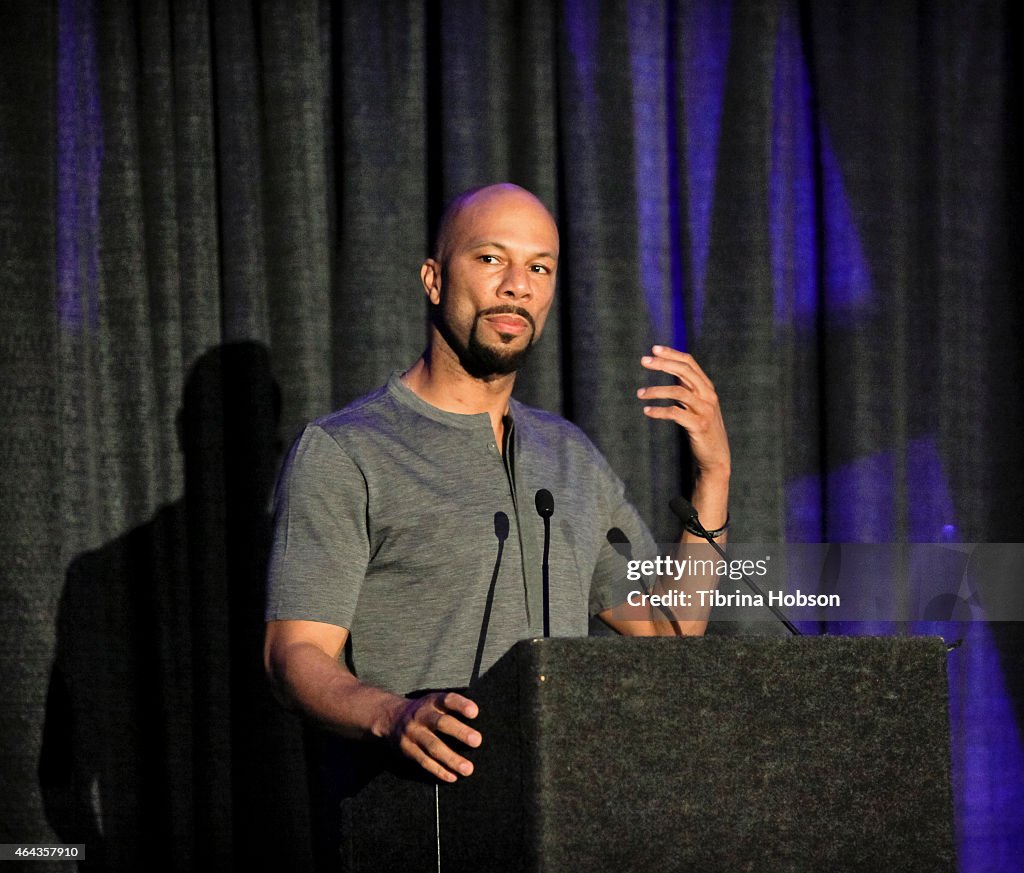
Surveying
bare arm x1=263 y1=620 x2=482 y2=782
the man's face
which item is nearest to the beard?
the man's face

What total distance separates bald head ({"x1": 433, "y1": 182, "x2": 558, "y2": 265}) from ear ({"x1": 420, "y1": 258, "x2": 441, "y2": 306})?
0.06ft

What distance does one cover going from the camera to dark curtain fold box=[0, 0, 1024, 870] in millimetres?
2529

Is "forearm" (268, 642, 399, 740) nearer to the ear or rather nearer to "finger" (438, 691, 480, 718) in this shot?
"finger" (438, 691, 480, 718)

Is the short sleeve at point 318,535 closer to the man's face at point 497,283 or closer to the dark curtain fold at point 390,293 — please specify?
the man's face at point 497,283

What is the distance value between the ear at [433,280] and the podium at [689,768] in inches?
35.1

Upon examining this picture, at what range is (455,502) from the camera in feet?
6.07

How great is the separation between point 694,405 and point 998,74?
64.2 inches

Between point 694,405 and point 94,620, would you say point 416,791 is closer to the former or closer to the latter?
point 694,405

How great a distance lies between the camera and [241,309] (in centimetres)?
261

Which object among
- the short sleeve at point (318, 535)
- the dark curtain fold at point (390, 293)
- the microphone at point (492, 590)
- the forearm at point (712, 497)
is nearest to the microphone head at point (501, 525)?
the microphone at point (492, 590)

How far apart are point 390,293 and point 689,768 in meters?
1.61

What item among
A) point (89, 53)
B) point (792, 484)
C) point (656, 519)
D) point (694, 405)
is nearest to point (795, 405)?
point (792, 484)

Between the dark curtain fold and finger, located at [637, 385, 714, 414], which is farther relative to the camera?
the dark curtain fold

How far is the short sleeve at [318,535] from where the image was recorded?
170 cm
